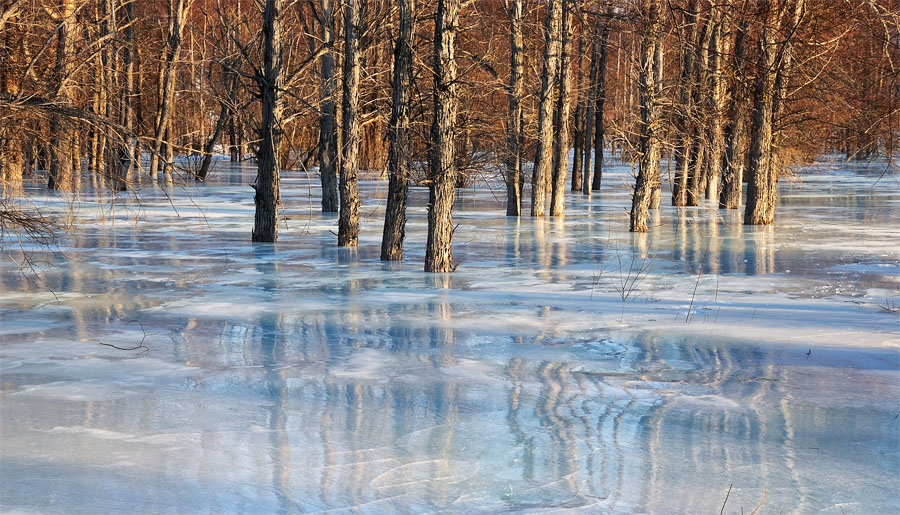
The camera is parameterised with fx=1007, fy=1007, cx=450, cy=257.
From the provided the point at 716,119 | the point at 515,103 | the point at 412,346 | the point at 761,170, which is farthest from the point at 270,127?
the point at 716,119

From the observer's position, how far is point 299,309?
38.8 feet

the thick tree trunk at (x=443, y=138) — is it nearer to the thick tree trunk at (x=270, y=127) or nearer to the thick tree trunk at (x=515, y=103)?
the thick tree trunk at (x=270, y=127)

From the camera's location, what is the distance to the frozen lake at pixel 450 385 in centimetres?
585

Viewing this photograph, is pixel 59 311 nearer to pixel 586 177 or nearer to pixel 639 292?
pixel 639 292

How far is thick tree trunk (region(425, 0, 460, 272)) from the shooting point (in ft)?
47.0

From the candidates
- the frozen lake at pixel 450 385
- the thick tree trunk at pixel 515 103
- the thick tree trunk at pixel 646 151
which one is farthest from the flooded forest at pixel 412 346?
the thick tree trunk at pixel 515 103

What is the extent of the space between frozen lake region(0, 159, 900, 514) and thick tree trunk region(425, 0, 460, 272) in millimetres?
706

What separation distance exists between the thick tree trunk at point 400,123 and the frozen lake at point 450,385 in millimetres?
930

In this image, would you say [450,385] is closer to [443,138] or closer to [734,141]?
[443,138]

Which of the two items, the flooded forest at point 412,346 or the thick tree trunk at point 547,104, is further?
the thick tree trunk at point 547,104

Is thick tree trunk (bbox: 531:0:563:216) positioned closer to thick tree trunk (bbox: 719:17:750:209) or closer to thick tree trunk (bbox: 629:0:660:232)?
thick tree trunk (bbox: 629:0:660:232)

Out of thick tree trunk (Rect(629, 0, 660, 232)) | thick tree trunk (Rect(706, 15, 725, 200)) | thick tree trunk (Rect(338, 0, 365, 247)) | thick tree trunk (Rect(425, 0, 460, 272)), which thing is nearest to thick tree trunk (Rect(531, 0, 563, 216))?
thick tree trunk (Rect(629, 0, 660, 232))

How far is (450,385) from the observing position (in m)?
8.24

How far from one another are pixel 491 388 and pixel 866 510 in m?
3.27
